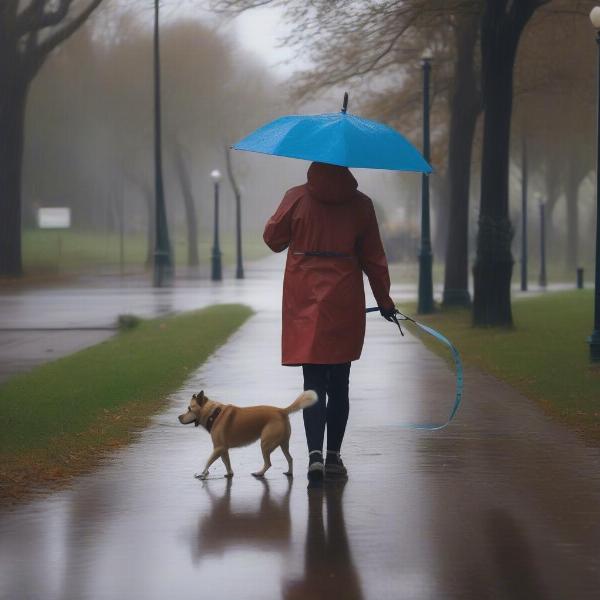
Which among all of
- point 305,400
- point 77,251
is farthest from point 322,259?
point 77,251

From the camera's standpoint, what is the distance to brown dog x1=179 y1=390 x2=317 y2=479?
8.55 m

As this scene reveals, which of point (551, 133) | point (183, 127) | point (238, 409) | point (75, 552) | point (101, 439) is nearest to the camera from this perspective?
point (75, 552)

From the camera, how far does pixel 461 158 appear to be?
30.5 metres

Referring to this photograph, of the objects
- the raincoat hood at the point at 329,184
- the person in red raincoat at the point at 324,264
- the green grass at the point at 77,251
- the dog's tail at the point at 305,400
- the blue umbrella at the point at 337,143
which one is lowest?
the green grass at the point at 77,251

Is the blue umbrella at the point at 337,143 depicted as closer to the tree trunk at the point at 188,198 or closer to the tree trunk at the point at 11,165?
the tree trunk at the point at 11,165

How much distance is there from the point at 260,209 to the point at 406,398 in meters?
125

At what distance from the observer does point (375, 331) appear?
2322cm

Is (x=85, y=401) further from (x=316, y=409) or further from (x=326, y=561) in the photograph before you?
(x=326, y=561)

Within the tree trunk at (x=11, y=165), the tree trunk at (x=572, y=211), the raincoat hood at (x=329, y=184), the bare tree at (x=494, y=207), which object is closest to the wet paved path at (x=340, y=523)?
the raincoat hood at (x=329, y=184)

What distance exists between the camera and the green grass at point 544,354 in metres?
13.0

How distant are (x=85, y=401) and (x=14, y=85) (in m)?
34.0

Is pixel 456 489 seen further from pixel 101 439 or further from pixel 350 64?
pixel 350 64

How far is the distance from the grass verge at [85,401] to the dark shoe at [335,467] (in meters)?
1.54

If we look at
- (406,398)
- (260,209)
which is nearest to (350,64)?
(406,398)
